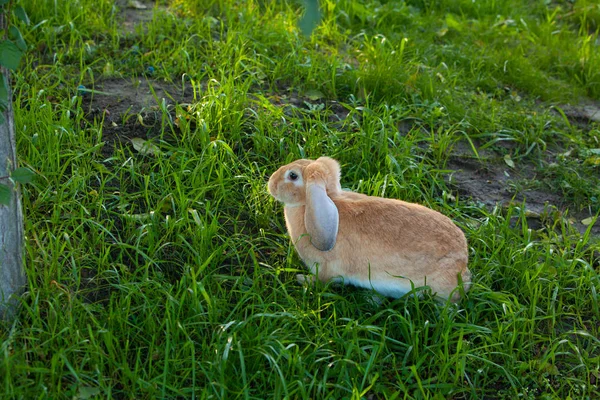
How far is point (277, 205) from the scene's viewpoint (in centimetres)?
425

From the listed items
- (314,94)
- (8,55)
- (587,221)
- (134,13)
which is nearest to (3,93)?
(8,55)

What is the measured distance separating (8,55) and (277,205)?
1874mm

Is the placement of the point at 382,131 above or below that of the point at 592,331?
above

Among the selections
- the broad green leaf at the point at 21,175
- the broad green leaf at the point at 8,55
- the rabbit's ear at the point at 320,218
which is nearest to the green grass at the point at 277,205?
the rabbit's ear at the point at 320,218

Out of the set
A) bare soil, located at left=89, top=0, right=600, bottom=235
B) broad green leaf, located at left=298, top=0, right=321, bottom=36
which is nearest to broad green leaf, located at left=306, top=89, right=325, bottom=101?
bare soil, located at left=89, top=0, right=600, bottom=235

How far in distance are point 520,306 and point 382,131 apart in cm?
148

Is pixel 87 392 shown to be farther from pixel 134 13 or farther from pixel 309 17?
pixel 309 17

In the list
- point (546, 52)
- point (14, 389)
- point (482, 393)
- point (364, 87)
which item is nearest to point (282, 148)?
point (364, 87)

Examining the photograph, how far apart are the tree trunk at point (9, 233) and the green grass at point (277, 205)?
0.10 meters

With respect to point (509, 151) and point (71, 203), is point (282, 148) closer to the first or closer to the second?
point (71, 203)

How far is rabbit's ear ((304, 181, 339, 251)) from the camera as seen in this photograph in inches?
136

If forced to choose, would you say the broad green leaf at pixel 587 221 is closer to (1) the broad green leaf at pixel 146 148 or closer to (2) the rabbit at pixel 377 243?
(2) the rabbit at pixel 377 243

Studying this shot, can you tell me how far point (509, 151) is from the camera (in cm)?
514

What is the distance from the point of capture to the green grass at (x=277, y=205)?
10.5 ft
